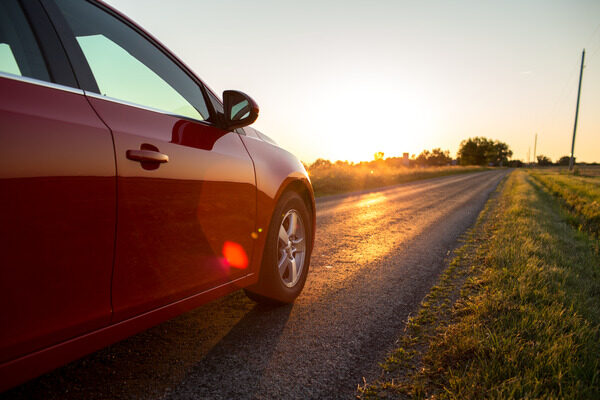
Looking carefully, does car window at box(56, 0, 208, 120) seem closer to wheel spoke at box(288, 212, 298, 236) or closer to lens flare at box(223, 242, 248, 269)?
lens flare at box(223, 242, 248, 269)

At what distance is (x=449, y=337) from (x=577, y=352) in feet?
2.14

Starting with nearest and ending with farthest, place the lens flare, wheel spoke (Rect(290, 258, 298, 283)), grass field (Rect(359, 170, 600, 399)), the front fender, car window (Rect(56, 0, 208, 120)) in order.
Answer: car window (Rect(56, 0, 208, 120)), grass field (Rect(359, 170, 600, 399)), the lens flare, the front fender, wheel spoke (Rect(290, 258, 298, 283))

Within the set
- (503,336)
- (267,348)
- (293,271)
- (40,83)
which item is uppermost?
(40,83)

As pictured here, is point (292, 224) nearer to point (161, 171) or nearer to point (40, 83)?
point (161, 171)

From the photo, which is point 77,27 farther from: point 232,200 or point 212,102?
point 232,200

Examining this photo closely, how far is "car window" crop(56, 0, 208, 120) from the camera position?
1.53 meters

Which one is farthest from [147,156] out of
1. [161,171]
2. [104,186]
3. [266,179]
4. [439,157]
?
[439,157]

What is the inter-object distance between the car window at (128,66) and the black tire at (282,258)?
929 millimetres

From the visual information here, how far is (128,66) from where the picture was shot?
1778 mm

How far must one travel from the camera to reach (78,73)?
1.41 m

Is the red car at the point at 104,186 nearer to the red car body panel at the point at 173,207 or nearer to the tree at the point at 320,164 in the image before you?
the red car body panel at the point at 173,207

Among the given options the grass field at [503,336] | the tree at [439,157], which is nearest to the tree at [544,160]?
the tree at [439,157]

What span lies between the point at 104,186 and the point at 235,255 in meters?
0.98

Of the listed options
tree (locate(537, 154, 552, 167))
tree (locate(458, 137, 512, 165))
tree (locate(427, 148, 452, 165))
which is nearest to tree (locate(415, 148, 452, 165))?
tree (locate(427, 148, 452, 165))
